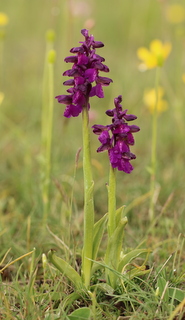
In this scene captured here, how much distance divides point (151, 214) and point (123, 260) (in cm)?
64

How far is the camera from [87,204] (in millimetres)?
1517

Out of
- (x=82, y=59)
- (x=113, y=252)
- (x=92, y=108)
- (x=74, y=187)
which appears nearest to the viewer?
(x=82, y=59)

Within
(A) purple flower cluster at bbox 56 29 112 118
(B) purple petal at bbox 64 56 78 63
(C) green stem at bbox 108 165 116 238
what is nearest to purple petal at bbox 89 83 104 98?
(A) purple flower cluster at bbox 56 29 112 118

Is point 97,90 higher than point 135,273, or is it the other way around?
point 97,90

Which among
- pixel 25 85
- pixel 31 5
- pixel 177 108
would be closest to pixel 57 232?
pixel 177 108

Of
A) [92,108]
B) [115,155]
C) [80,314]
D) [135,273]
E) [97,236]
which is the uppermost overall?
[92,108]

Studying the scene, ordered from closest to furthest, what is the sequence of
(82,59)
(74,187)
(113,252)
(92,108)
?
(82,59) < (113,252) < (74,187) < (92,108)

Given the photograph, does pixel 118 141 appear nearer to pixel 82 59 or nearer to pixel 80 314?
pixel 82 59

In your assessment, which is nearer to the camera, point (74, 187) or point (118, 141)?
point (118, 141)

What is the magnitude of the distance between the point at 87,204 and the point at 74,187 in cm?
111

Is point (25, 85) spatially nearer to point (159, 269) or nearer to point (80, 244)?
point (80, 244)

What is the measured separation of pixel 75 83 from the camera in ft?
4.73

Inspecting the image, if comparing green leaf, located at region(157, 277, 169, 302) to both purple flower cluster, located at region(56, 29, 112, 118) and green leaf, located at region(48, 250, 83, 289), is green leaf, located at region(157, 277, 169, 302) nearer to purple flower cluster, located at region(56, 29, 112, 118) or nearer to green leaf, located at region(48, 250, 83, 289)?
green leaf, located at region(48, 250, 83, 289)

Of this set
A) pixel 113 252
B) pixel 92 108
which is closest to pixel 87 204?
pixel 113 252
